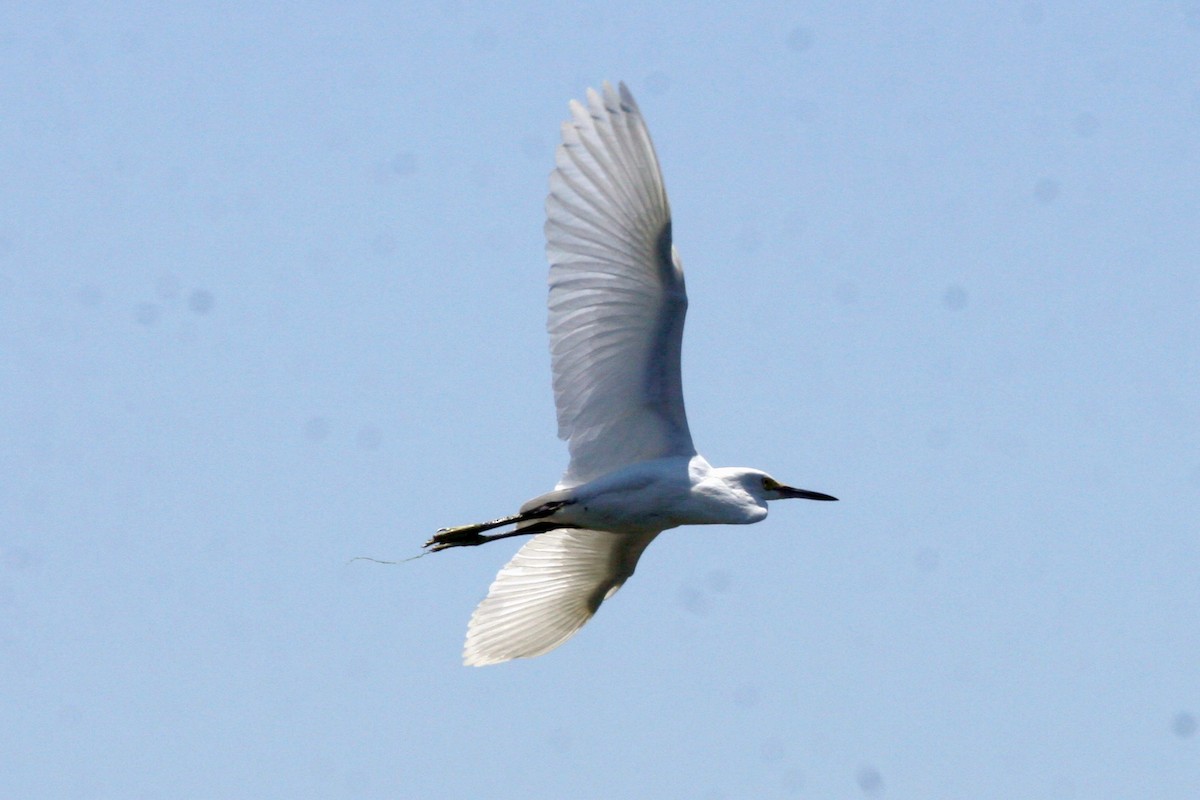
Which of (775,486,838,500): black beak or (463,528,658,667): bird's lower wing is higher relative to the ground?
(775,486,838,500): black beak

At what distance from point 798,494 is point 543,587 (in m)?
2.87

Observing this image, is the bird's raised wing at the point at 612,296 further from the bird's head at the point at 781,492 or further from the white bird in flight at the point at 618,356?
the bird's head at the point at 781,492

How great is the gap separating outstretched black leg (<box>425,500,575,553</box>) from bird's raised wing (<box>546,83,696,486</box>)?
17.4 inches

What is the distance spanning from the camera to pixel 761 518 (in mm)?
17062

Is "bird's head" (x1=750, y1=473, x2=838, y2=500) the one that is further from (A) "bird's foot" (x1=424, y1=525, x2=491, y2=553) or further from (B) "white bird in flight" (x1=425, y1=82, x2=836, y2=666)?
(A) "bird's foot" (x1=424, y1=525, x2=491, y2=553)

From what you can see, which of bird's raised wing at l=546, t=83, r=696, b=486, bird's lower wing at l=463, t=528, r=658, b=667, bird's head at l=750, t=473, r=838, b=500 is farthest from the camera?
bird's lower wing at l=463, t=528, r=658, b=667

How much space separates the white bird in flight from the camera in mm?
15562

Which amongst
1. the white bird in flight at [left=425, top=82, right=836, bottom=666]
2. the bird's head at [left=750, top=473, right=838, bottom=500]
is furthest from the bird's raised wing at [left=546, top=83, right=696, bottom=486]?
the bird's head at [left=750, top=473, right=838, bottom=500]

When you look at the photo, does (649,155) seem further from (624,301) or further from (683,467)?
(683,467)

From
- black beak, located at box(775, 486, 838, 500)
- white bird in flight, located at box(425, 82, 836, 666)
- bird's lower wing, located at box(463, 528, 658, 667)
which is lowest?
bird's lower wing, located at box(463, 528, 658, 667)

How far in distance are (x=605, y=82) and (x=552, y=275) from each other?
1.78m

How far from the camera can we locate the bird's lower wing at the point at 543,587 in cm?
1919

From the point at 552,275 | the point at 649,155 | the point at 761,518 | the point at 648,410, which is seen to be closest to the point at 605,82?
the point at 649,155

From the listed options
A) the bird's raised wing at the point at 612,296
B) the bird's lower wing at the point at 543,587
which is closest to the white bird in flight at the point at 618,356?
the bird's raised wing at the point at 612,296
